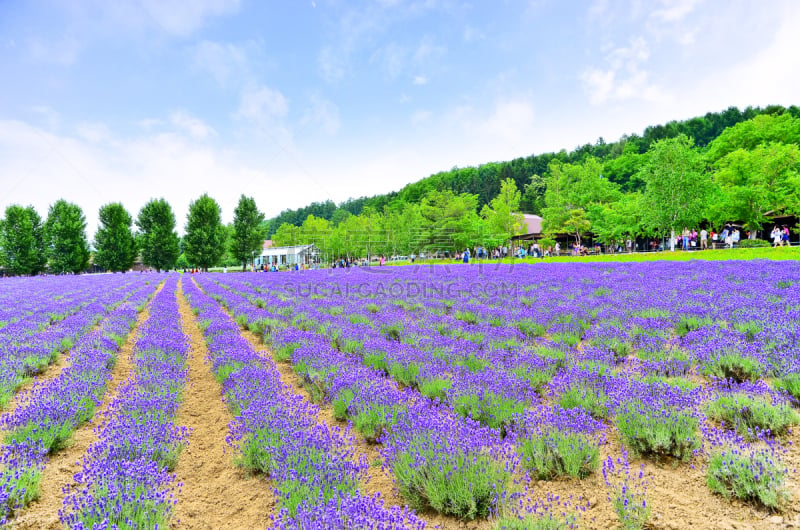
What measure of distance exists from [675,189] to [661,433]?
111ft

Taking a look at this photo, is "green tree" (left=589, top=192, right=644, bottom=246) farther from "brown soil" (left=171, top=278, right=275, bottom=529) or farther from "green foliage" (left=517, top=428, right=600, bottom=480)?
"brown soil" (left=171, top=278, right=275, bottom=529)

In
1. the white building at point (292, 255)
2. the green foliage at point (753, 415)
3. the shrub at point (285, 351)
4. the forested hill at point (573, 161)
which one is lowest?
the shrub at point (285, 351)

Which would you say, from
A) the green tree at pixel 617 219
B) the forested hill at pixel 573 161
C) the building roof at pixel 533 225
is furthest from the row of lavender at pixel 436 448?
the forested hill at pixel 573 161

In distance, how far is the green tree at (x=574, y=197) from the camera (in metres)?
42.9

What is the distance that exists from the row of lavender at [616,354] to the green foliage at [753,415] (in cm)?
1

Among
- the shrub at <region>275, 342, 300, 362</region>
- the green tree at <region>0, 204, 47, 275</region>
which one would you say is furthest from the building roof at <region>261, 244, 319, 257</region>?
the shrub at <region>275, 342, 300, 362</region>

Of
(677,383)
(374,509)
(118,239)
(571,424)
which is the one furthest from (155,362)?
(118,239)

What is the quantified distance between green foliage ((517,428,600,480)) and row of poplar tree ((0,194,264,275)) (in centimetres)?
6458

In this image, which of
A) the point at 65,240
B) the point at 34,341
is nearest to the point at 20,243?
the point at 65,240

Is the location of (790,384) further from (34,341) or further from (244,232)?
(244,232)

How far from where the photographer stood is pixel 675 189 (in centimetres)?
2917

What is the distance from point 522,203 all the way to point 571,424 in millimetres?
81707

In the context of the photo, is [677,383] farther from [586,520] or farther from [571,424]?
[586,520]

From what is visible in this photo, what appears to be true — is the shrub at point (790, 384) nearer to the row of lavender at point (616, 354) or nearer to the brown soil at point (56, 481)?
the row of lavender at point (616, 354)
